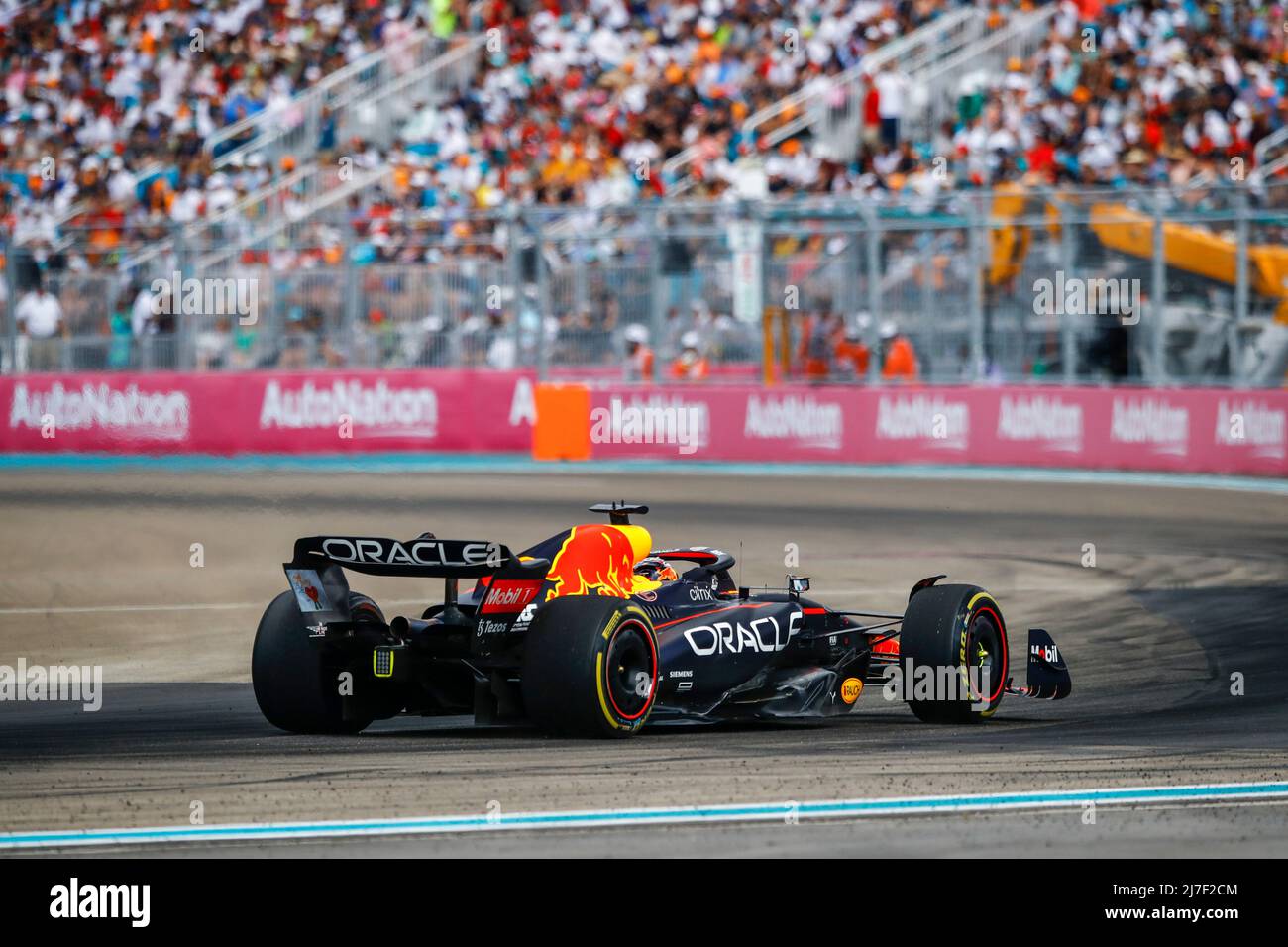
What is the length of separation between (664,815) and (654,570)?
2661mm

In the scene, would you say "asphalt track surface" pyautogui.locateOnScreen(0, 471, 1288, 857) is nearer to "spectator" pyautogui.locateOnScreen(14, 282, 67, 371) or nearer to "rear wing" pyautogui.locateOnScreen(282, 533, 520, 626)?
"rear wing" pyautogui.locateOnScreen(282, 533, 520, 626)

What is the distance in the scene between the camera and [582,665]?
8344 mm

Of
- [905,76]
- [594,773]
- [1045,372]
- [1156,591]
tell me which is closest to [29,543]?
[1156,591]

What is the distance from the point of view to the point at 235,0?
1373 inches

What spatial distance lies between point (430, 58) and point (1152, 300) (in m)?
14.4

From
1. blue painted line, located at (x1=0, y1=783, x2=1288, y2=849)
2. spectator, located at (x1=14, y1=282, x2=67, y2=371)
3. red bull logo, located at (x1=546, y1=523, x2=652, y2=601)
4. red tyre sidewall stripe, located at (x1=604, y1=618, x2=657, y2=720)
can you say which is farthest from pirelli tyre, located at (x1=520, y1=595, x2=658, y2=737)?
spectator, located at (x1=14, y1=282, x2=67, y2=371)

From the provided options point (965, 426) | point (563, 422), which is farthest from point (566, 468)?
point (965, 426)

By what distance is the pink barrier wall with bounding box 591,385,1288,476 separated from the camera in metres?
22.9

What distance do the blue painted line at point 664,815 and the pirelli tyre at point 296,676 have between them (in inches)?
80.7

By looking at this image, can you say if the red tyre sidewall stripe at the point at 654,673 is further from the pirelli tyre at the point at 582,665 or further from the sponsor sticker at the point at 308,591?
the sponsor sticker at the point at 308,591

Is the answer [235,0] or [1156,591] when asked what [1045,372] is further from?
[235,0]

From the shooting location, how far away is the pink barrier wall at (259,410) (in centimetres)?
2619

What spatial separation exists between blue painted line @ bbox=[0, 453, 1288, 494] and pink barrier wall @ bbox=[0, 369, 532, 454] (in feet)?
0.65

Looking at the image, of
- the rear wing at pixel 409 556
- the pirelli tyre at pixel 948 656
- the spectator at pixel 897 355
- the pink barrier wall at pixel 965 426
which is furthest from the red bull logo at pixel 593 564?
the spectator at pixel 897 355
